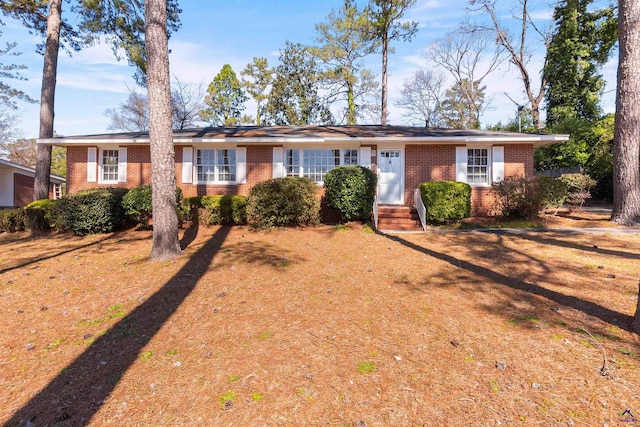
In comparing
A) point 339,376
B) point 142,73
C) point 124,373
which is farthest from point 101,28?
point 339,376

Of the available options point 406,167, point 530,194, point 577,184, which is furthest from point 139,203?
point 577,184

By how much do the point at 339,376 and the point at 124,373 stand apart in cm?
188

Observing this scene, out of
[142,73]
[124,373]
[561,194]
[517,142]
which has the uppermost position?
[142,73]

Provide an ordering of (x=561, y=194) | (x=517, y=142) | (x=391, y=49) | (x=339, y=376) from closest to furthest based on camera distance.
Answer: (x=339, y=376), (x=561, y=194), (x=517, y=142), (x=391, y=49)

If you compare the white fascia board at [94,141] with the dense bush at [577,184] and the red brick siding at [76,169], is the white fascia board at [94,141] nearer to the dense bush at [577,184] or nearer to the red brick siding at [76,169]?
the red brick siding at [76,169]

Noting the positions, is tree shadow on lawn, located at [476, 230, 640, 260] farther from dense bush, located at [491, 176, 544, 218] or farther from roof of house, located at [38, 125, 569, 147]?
roof of house, located at [38, 125, 569, 147]

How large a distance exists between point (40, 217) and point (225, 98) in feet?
74.3

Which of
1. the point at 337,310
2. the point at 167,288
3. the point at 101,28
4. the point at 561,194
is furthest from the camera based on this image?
the point at 101,28

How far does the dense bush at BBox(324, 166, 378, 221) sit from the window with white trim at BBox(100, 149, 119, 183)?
29.8 ft

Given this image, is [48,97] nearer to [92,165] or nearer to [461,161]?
[92,165]

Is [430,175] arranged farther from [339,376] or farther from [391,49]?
[391,49]

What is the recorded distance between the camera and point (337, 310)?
12.9ft

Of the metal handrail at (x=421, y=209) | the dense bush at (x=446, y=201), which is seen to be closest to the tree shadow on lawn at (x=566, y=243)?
the dense bush at (x=446, y=201)

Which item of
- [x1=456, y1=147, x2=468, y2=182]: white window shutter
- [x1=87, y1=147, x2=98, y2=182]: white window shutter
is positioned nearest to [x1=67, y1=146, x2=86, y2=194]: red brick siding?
[x1=87, y1=147, x2=98, y2=182]: white window shutter
